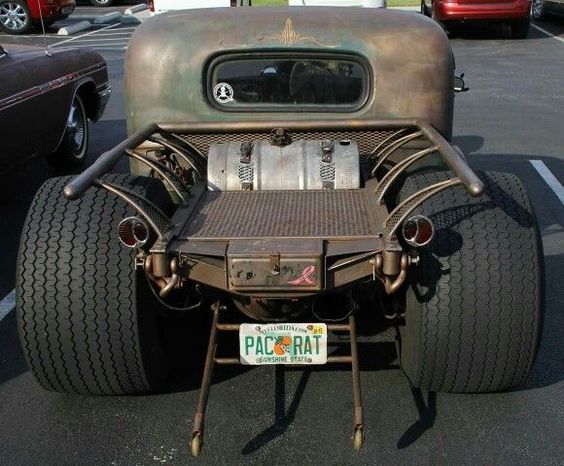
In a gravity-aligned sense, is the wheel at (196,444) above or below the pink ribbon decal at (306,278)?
below

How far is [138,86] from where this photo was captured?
421 cm

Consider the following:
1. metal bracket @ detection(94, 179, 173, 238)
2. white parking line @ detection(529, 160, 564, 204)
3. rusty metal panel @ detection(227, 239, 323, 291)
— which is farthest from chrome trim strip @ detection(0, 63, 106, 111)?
white parking line @ detection(529, 160, 564, 204)

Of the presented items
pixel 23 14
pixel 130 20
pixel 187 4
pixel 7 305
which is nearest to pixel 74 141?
pixel 7 305

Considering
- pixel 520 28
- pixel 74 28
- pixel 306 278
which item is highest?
pixel 306 278

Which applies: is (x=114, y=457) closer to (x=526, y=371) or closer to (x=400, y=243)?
(x=400, y=243)

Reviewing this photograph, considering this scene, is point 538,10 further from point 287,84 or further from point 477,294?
point 477,294

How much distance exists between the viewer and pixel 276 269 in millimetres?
2826

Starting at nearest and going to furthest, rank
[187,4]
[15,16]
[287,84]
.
Answer: [287,84]
[187,4]
[15,16]

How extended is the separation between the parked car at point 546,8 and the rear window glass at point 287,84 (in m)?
14.5

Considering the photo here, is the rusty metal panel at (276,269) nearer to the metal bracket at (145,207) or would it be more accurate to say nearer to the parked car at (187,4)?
the metal bracket at (145,207)

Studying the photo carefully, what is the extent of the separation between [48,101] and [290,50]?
3036 millimetres

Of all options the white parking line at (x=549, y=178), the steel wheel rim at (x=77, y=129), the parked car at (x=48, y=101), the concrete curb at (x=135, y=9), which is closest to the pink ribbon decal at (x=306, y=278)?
the parked car at (x=48, y=101)

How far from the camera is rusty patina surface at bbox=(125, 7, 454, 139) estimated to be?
4.09 metres

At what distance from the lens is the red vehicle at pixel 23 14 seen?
17.0m
